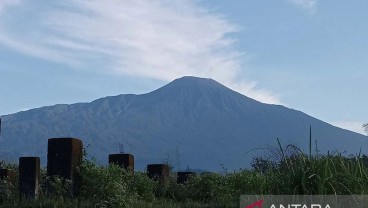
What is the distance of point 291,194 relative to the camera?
8609mm

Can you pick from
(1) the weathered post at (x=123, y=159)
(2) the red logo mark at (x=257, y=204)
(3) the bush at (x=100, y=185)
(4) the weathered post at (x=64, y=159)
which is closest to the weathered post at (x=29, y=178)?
(4) the weathered post at (x=64, y=159)

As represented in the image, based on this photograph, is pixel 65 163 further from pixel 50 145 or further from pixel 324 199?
pixel 324 199

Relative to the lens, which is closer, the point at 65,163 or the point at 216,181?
the point at 65,163

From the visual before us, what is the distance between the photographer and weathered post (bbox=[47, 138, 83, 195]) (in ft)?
46.3

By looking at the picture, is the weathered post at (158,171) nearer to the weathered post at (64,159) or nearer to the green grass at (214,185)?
the green grass at (214,185)

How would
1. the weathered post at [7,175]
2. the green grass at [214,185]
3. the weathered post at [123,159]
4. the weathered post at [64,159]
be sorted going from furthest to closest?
1. the weathered post at [123,159]
2. the weathered post at [7,175]
3. the weathered post at [64,159]
4. the green grass at [214,185]

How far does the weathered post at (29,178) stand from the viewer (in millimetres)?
14555

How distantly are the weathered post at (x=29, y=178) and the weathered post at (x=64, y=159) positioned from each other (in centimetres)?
59

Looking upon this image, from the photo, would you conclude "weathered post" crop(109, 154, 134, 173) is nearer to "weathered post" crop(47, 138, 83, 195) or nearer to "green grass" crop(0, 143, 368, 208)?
"green grass" crop(0, 143, 368, 208)

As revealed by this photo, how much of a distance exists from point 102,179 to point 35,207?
1723 millimetres

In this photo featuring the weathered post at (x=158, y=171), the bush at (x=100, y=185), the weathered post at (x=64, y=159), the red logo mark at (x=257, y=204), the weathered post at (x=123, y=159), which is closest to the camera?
the red logo mark at (x=257, y=204)

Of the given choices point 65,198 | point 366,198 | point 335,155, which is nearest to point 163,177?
point 65,198

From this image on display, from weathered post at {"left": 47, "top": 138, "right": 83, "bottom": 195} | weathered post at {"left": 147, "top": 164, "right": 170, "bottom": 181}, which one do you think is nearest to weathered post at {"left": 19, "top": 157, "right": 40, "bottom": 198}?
weathered post at {"left": 47, "top": 138, "right": 83, "bottom": 195}

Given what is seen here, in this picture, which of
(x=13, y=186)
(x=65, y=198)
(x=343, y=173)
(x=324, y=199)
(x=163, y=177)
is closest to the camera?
(x=324, y=199)
